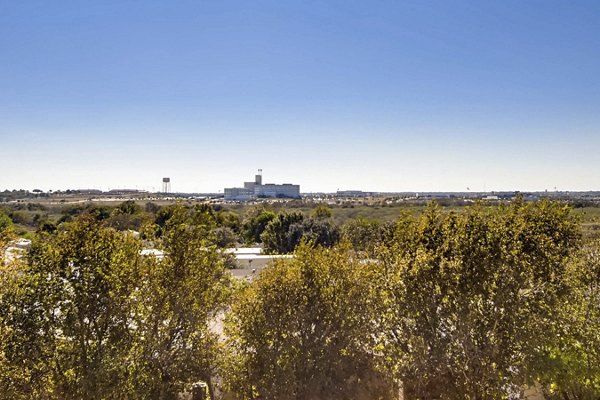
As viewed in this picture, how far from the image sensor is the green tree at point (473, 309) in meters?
9.94

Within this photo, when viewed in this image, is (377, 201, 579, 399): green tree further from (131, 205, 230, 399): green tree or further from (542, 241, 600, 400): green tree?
(131, 205, 230, 399): green tree

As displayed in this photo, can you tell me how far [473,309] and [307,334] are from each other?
4099 mm

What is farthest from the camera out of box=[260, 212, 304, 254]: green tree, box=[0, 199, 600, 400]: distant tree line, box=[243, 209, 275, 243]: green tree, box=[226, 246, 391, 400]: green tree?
box=[243, 209, 275, 243]: green tree

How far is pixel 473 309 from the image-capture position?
10.1 metres

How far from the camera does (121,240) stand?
10.4 metres

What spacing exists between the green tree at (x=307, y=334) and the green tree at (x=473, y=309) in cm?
71

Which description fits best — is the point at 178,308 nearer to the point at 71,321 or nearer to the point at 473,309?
the point at 71,321

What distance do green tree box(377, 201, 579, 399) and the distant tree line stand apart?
3 cm

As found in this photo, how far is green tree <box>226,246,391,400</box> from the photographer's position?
1005 cm

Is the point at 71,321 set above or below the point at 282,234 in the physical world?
above

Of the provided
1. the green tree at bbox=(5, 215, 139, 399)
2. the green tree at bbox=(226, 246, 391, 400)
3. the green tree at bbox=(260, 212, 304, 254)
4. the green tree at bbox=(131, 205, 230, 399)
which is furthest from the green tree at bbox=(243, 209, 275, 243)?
the green tree at bbox=(5, 215, 139, 399)

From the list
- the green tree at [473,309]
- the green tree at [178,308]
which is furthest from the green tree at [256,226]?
the green tree at [473,309]

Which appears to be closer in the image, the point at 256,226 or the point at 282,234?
the point at 282,234

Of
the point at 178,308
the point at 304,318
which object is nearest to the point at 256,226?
the point at 178,308
